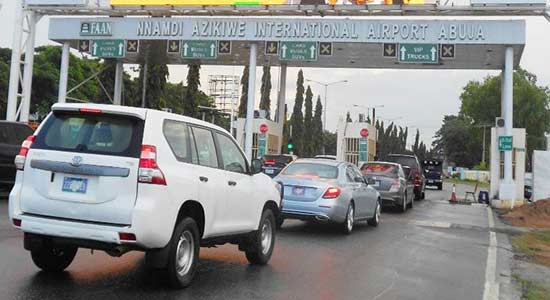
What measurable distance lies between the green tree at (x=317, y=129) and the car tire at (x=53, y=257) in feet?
260

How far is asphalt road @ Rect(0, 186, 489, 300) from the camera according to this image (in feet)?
22.6

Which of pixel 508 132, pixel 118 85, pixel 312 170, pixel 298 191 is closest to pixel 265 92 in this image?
pixel 118 85

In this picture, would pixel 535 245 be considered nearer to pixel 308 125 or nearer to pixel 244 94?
pixel 244 94

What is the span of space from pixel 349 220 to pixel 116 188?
26.1ft

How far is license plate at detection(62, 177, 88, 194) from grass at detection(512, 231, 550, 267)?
318 inches

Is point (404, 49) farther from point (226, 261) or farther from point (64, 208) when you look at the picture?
point (64, 208)

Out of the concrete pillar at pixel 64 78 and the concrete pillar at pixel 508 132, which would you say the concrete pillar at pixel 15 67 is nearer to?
the concrete pillar at pixel 64 78

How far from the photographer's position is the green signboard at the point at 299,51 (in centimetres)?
2541

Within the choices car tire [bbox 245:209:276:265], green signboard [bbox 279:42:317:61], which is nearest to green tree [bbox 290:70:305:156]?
green signboard [bbox 279:42:317:61]

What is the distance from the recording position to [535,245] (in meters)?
13.4

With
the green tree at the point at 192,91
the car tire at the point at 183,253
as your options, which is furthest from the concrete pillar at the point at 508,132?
the green tree at the point at 192,91

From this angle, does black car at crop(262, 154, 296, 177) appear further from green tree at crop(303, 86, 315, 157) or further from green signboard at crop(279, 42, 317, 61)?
green tree at crop(303, 86, 315, 157)

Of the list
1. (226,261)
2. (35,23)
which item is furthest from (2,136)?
(35,23)

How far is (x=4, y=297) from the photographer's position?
618 centimetres
